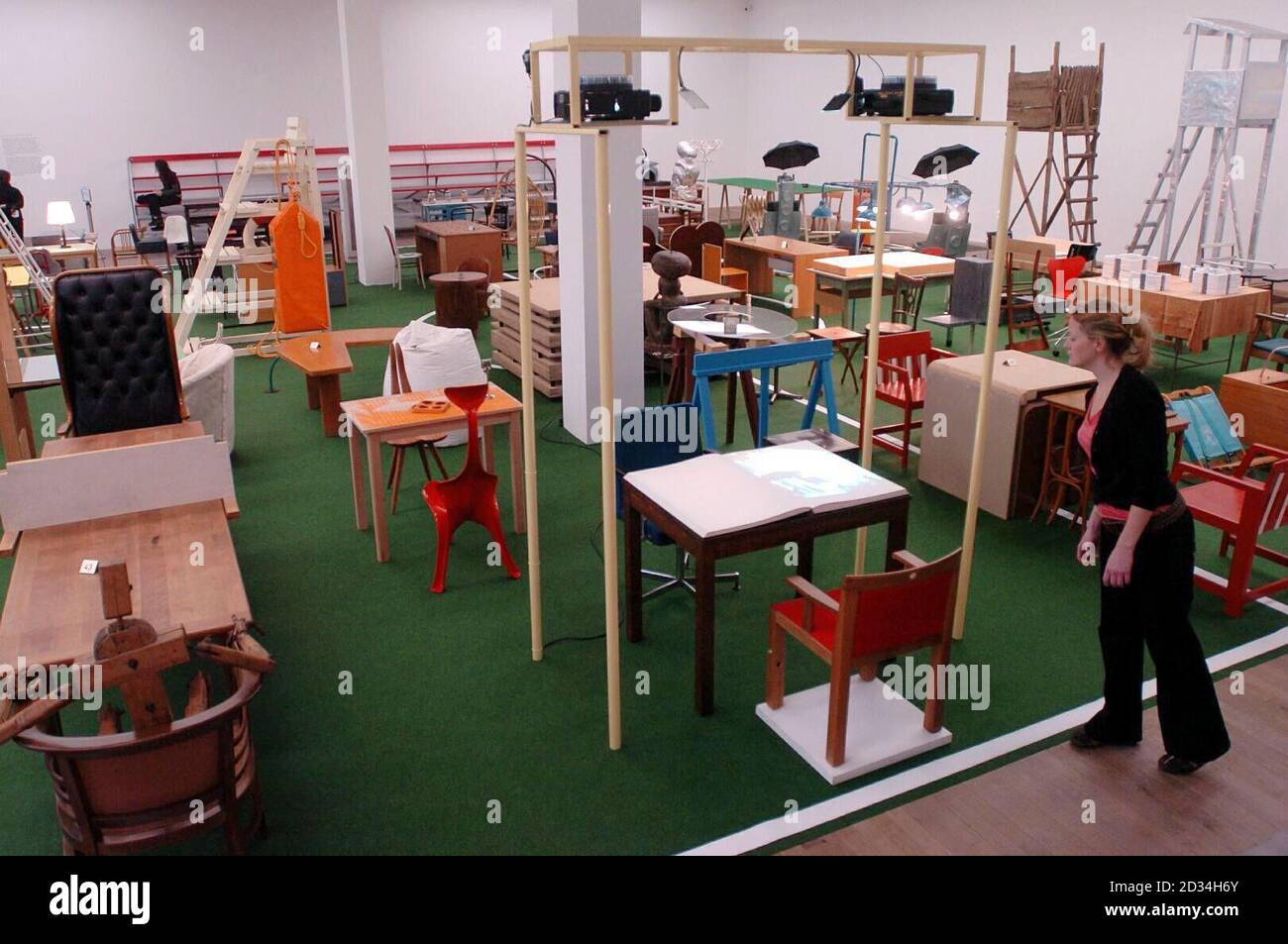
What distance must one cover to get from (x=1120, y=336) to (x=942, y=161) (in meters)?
5.46

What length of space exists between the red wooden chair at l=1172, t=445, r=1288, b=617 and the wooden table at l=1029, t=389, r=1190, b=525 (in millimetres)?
546

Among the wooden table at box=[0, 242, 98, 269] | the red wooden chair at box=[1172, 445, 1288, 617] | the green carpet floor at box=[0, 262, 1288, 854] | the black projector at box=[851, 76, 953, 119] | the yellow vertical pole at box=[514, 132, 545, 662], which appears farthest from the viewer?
the wooden table at box=[0, 242, 98, 269]

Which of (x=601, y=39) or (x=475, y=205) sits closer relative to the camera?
(x=601, y=39)

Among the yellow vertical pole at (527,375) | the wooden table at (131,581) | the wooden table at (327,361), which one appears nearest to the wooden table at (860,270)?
the wooden table at (327,361)

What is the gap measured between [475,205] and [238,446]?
9.67m

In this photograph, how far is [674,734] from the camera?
13.9 feet

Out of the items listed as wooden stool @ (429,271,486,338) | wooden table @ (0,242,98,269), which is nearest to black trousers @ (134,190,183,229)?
wooden table @ (0,242,98,269)

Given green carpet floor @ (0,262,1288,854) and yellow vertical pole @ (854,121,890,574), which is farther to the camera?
yellow vertical pole @ (854,121,890,574)

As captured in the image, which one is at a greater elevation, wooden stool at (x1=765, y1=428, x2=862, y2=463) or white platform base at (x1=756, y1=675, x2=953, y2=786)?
wooden stool at (x1=765, y1=428, x2=862, y2=463)

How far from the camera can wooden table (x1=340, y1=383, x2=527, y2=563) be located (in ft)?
18.5

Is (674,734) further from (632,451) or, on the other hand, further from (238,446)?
(238,446)

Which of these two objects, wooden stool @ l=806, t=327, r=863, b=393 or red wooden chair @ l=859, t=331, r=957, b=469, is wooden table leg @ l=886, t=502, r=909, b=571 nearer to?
red wooden chair @ l=859, t=331, r=957, b=469

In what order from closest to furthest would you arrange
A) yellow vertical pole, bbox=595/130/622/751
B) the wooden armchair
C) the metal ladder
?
1. the wooden armchair
2. yellow vertical pole, bbox=595/130/622/751
3. the metal ladder
